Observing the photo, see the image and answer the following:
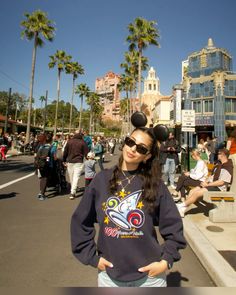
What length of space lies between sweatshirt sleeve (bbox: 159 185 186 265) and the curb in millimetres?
1688

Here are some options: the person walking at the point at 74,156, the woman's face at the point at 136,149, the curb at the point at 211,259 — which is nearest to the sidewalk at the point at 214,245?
the curb at the point at 211,259

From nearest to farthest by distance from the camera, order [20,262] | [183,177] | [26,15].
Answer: [20,262]
[183,177]
[26,15]

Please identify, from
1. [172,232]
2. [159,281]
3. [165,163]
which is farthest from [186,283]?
[165,163]

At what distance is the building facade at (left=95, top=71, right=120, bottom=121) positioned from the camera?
16625cm

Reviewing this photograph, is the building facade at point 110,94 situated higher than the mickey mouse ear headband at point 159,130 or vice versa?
the building facade at point 110,94

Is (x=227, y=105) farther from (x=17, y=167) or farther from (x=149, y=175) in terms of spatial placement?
(x=149, y=175)

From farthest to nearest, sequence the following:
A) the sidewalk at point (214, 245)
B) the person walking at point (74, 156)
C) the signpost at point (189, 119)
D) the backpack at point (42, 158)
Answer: the signpost at point (189, 119) < the person walking at point (74, 156) < the backpack at point (42, 158) < the sidewalk at point (214, 245)

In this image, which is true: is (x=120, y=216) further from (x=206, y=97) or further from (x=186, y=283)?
(x=206, y=97)

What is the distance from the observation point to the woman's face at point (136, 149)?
183cm

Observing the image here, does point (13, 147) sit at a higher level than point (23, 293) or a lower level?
higher

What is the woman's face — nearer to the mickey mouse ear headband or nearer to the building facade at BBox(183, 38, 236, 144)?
the mickey mouse ear headband

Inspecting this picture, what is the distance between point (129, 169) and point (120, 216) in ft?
1.19

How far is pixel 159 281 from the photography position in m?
1.71

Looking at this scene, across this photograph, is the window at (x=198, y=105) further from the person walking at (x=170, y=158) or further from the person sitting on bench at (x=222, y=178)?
the person sitting on bench at (x=222, y=178)
